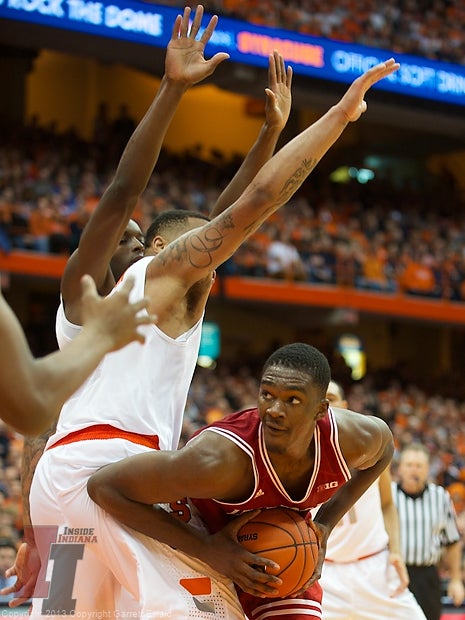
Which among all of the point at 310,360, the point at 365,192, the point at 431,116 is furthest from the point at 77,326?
the point at 365,192

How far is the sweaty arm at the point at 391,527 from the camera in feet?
19.4

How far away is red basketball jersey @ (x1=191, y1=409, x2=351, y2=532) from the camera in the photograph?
352cm

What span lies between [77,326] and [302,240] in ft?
49.1

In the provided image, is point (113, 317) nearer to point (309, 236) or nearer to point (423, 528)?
point (423, 528)

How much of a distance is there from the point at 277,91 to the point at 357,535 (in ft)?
10.3

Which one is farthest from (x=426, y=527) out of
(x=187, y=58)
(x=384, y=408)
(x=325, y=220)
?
(x=325, y=220)

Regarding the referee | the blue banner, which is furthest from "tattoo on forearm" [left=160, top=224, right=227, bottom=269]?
the blue banner

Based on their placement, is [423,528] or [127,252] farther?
[423,528]

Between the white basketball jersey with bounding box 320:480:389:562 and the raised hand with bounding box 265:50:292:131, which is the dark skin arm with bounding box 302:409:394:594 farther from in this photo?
the white basketball jersey with bounding box 320:480:389:562

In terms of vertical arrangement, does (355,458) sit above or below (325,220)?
below

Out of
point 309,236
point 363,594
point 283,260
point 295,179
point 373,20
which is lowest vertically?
point 363,594

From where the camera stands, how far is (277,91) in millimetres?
3986

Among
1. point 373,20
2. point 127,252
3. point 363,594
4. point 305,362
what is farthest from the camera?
point 373,20

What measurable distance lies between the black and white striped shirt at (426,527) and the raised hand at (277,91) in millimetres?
4334
